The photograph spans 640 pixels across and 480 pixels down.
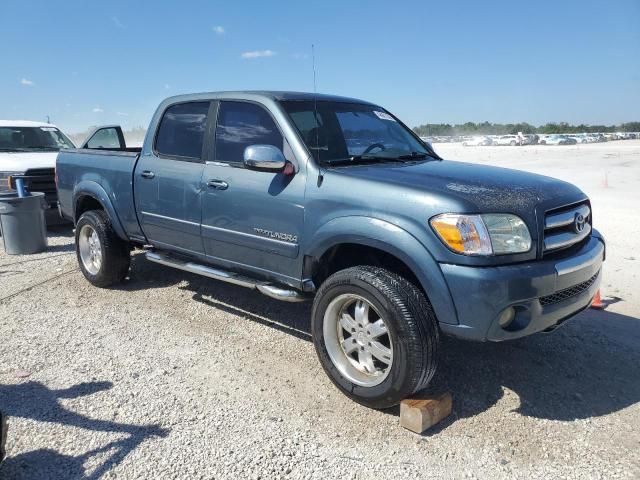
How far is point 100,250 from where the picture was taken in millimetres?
5809

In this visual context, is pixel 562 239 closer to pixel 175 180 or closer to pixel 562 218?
pixel 562 218

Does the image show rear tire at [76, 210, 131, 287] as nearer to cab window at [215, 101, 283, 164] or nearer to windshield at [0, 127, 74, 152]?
cab window at [215, 101, 283, 164]

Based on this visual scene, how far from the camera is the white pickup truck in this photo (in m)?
9.34

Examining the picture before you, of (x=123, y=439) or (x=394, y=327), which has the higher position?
(x=394, y=327)

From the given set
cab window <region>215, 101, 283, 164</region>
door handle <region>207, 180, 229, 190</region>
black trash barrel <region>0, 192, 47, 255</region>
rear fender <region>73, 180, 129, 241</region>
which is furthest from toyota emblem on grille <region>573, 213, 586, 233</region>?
black trash barrel <region>0, 192, 47, 255</region>

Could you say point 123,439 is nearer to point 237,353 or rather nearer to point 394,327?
point 237,353

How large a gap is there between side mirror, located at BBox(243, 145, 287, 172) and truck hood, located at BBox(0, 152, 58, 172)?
283 inches

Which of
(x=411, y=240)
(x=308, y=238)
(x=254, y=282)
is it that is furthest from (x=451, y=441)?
(x=254, y=282)

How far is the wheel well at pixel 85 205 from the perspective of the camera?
6113mm

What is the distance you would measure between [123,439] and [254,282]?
4.90 feet

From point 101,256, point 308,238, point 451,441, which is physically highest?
point 308,238

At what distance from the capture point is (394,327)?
3.22m

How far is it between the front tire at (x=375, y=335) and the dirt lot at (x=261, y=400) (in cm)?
21

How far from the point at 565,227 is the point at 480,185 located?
2.02ft
